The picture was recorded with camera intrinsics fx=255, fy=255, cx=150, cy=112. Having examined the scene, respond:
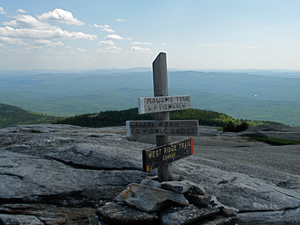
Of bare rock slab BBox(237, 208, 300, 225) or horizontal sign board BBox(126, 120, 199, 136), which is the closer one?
bare rock slab BBox(237, 208, 300, 225)

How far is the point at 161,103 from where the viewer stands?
33.1 ft

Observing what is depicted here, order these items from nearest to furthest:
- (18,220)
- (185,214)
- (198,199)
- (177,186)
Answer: (18,220) → (185,214) → (177,186) → (198,199)

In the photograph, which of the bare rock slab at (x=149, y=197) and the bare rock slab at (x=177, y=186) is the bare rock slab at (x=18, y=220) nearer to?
the bare rock slab at (x=149, y=197)

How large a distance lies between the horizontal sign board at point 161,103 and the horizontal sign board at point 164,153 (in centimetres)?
144

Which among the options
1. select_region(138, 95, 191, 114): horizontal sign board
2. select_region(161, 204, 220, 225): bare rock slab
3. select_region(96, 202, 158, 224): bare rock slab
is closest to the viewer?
select_region(96, 202, 158, 224): bare rock slab

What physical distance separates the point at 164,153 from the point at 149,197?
179 centimetres

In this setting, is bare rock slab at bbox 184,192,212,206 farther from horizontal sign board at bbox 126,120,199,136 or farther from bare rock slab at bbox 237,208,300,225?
horizontal sign board at bbox 126,120,199,136

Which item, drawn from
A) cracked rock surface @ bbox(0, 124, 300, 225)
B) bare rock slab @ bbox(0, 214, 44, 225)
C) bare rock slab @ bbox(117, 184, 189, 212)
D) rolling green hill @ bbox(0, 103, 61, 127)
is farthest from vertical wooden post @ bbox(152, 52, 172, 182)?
rolling green hill @ bbox(0, 103, 61, 127)

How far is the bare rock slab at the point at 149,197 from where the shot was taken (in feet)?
28.5

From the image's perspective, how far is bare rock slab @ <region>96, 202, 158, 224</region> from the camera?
Answer: 827 cm

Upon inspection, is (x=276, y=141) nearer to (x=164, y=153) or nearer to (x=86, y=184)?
(x=164, y=153)

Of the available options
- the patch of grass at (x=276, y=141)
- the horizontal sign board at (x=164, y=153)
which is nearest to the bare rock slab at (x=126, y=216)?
the horizontal sign board at (x=164, y=153)

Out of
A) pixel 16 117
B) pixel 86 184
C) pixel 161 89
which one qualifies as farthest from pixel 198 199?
pixel 16 117

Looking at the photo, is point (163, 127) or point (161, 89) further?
point (161, 89)
